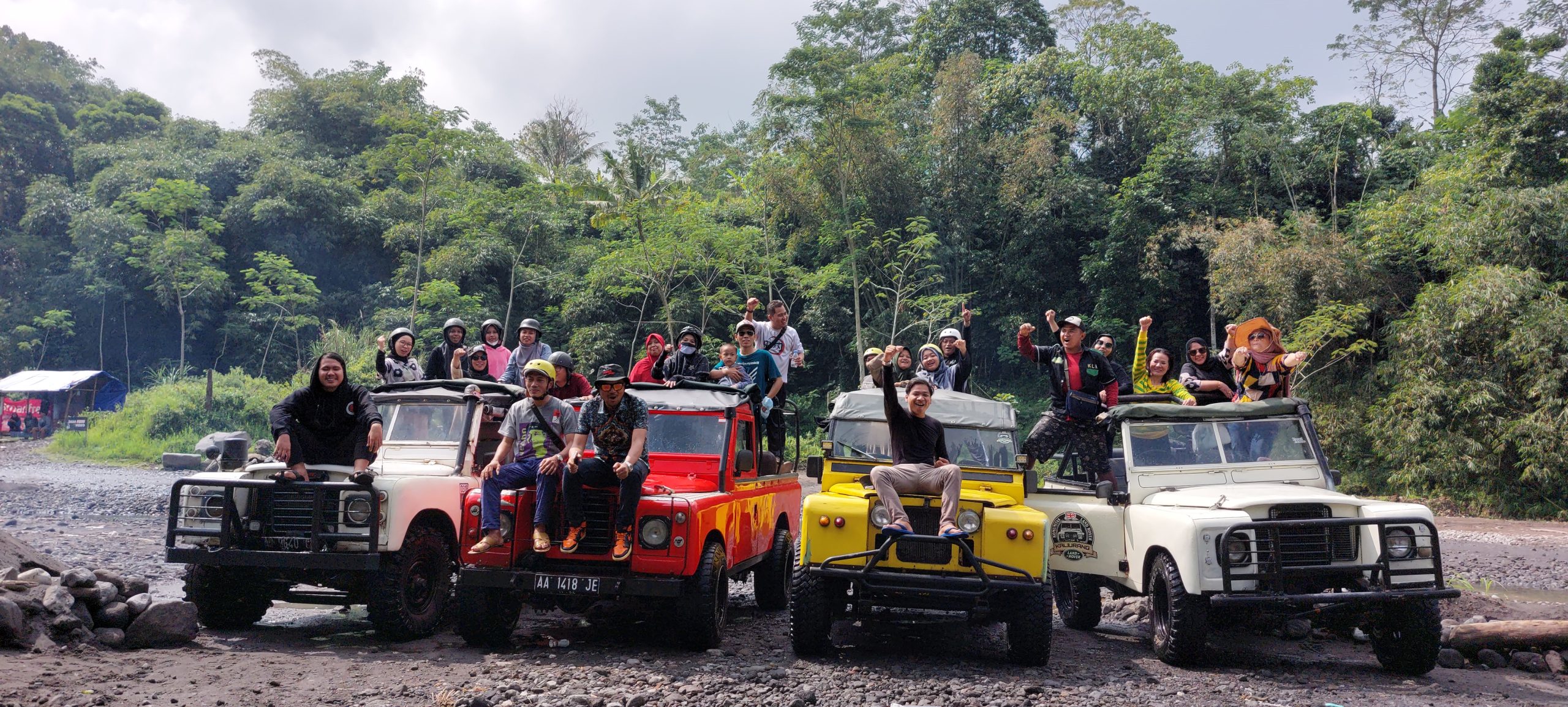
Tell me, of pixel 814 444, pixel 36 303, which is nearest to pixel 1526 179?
pixel 814 444

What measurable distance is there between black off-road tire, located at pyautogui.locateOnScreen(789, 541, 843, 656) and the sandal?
2223 millimetres

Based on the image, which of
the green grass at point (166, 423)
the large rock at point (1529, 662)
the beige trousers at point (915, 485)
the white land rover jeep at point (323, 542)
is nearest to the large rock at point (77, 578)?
the white land rover jeep at point (323, 542)

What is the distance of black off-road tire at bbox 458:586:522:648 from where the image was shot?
735 cm

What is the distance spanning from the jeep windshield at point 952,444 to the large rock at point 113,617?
18.8 ft

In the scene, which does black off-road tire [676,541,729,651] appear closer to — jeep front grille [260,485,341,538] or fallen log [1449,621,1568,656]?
jeep front grille [260,485,341,538]

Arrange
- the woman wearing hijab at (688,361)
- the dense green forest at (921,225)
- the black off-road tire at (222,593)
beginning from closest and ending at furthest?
1. the black off-road tire at (222,593)
2. the woman wearing hijab at (688,361)
3. the dense green forest at (921,225)

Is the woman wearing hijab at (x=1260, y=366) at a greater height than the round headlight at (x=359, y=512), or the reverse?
the woman wearing hijab at (x=1260, y=366)

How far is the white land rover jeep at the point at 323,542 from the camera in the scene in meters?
7.48

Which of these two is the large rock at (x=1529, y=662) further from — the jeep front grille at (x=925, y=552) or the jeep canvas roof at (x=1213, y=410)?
the jeep front grille at (x=925, y=552)

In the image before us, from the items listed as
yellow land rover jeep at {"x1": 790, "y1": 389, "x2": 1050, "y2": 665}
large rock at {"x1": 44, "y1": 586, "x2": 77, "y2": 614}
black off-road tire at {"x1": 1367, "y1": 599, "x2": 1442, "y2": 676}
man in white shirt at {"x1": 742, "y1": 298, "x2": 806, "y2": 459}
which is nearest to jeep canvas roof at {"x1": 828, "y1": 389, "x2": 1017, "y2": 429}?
man in white shirt at {"x1": 742, "y1": 298, "x2": 806, "y2": 459}

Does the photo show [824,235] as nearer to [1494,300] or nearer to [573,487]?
[1494,300]

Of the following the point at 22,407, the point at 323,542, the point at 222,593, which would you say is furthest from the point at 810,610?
the point at 22,407

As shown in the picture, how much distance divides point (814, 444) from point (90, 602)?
2050 cm

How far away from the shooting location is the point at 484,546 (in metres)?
7.16
